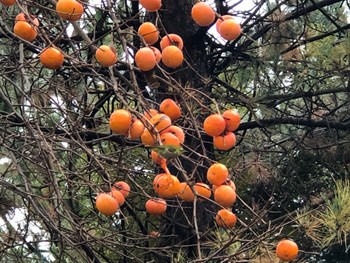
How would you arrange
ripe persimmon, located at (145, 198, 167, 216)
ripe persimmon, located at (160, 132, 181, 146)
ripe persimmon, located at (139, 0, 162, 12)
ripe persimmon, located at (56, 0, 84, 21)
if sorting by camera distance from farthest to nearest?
ripe persimmon, located at (145, 198, 167, 216) < ripe persimmon, located at (139, 0, 162, 12) < ripe persimmon, located at (56, 0, 84, 21) < ripe persimmon, located at (160, 132, 181, 146)

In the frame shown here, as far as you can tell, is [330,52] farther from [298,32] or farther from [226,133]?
[226,133]

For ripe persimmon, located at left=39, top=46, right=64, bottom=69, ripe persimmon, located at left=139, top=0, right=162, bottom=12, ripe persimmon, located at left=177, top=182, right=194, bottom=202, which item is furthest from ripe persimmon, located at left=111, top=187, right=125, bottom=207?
ripe persimmon, located at left=139, top=0, right=162, bottom=12

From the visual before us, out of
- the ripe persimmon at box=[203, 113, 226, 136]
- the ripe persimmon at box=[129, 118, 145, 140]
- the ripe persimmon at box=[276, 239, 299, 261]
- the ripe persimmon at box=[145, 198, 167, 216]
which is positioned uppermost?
the ripe persimmon at box=[203, 113, 226, 136]

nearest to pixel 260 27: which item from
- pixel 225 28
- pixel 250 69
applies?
pixel 250 69

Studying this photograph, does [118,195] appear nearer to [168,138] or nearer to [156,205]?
[156,205]

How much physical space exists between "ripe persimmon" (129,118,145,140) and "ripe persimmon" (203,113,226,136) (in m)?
0.23

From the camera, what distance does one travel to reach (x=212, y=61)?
3631 millimetres

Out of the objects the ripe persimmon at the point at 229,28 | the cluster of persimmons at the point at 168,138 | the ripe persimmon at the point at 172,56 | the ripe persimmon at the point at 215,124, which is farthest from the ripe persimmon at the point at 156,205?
the ripe persimmon at the point at 229,28

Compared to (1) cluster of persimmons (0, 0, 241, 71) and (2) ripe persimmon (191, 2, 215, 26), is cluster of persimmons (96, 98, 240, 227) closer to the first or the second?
(1) cluster of persimmons (0, 0, 241, 71)

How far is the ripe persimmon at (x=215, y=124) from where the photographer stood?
179 cm

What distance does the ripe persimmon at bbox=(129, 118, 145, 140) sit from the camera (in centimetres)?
163

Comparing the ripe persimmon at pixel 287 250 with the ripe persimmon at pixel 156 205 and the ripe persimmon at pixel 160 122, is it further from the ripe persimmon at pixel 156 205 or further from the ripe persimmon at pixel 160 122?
the ripe persimmon at pixel 160 122

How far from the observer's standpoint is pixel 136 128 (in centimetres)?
163

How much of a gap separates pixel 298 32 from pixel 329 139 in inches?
24.6
